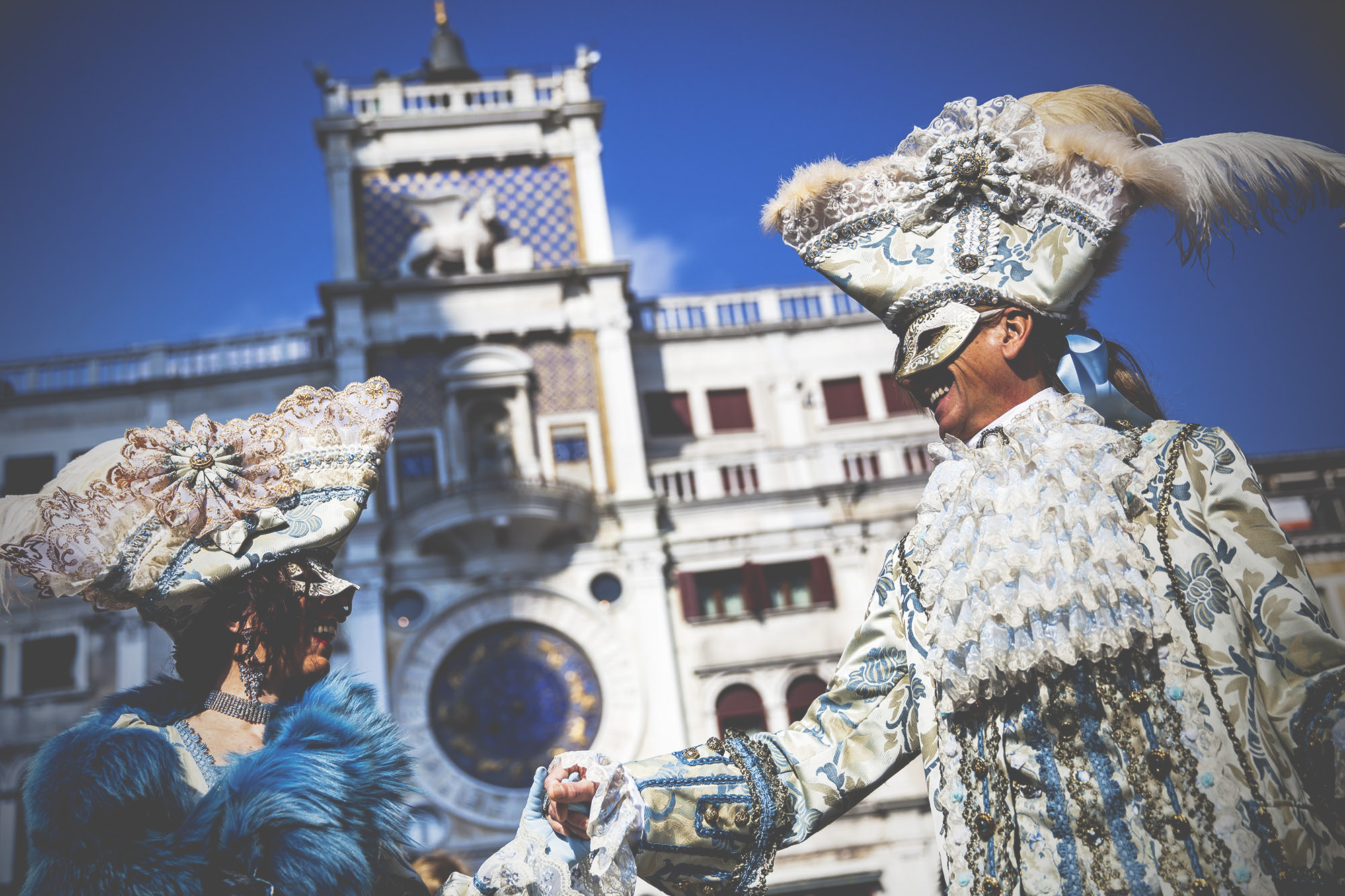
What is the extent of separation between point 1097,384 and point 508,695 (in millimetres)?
14743

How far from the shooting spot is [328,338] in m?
18.4

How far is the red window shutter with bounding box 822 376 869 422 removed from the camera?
19203 millimetres

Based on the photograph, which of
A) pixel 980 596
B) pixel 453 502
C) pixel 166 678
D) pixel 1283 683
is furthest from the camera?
pixel 453 502

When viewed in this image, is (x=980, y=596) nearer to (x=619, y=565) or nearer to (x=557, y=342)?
(x=619, y=565)

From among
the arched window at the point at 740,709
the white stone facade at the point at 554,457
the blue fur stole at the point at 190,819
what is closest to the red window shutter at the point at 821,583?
the white stone facade at the point at 554,457

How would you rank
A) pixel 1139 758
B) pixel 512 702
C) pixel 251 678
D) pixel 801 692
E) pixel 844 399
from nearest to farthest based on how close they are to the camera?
pixel 1139 758, pixel 251 678, pixel 512 702, pixel 801 692, pixel 844 399

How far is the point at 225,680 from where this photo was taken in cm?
276

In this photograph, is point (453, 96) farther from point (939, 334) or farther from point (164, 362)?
point (939, 334)

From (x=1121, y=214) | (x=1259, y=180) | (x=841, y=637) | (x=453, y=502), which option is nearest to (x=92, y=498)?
(x=1121, y=214)

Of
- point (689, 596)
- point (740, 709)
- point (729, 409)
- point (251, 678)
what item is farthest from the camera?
point (729, 409)

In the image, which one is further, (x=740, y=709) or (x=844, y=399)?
(x=844, y=399)

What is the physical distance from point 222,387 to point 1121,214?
17075mm

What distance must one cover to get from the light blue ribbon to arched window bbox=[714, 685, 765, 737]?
571 inches

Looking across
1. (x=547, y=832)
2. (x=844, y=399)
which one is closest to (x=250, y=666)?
(x=547, y=832)
